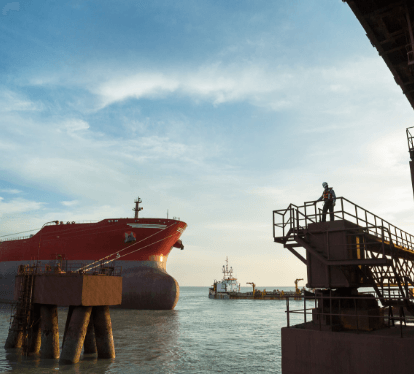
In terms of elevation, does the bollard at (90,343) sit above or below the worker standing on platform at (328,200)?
below

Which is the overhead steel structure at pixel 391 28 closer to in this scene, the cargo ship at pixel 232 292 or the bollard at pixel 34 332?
the bollard at pixel 34 332

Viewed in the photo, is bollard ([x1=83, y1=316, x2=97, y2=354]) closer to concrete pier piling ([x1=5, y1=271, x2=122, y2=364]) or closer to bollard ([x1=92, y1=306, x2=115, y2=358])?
concrete pier piling ([x1=5, y1=271, x2=122, y2=364])

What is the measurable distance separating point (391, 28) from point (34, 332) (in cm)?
2033

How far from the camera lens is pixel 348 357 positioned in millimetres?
11008

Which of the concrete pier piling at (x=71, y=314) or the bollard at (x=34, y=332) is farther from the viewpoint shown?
the bollard at (x=34, y=332)

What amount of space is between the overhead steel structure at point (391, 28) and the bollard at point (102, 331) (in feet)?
52.0

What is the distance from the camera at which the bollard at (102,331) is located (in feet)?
55.1

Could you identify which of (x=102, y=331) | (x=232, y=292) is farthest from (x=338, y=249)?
(x=232, y=292)

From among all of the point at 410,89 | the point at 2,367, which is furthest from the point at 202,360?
the point at 410,89

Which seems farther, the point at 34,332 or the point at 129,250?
the point at 129,250

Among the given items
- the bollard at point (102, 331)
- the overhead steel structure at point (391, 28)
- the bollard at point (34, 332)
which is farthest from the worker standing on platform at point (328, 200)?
the bollard at point (34, 332)

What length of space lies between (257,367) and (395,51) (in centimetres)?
1459

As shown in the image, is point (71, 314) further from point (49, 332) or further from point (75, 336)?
point (75, 336)

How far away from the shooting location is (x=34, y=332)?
704 inches
